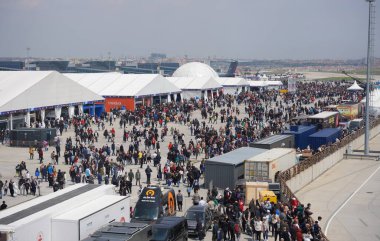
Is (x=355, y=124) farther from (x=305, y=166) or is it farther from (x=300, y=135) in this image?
(x=305, y=166)

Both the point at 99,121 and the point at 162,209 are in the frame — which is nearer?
the point at 162,209

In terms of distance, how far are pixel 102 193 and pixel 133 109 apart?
41.6 metres

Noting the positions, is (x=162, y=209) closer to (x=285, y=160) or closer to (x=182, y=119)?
(x=285, y=160)

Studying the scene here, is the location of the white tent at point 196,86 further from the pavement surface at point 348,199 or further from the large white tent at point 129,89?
the pavement surface at point 348,199

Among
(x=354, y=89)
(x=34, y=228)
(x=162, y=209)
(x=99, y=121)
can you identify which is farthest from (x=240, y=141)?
(x=354, y=89)

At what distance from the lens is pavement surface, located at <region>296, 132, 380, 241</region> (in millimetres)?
21163

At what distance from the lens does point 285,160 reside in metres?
28.7

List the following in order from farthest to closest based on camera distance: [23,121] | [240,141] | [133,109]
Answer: [133,109]
[23,121]
[240,141]

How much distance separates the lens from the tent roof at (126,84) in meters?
61.2

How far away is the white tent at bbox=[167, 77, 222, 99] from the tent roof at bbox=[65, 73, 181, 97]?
674 cm

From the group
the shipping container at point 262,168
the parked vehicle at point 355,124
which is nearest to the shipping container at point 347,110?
the parked vehicle at point 355,124

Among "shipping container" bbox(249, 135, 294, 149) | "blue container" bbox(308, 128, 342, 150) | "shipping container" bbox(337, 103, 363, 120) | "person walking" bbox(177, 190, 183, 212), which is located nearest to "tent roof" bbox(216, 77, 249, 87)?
"shipping container" bbox(337, 103, 363, 120)

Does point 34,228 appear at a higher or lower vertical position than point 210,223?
higher

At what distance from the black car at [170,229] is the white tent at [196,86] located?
5938 centimetres
